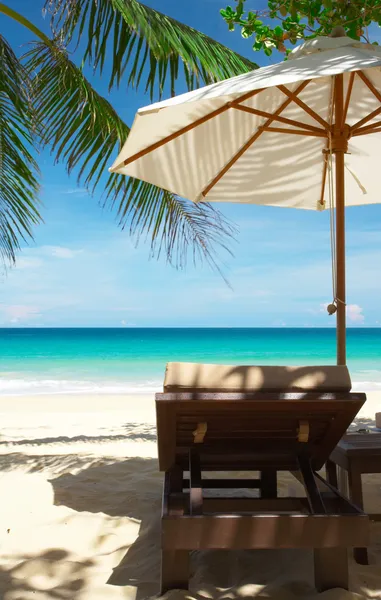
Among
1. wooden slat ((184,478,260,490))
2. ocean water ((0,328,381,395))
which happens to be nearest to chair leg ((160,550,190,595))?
wooden slat ((184,478,260,490))

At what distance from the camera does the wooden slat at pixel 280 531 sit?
1.82 metres

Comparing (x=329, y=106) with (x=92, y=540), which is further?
(x=329, y=106)

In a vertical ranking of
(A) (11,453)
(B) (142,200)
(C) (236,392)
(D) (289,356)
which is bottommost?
(D) (289,356)

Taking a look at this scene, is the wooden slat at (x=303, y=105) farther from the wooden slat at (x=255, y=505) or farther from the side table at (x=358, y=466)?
the wooden slat at (x=255, y=505)

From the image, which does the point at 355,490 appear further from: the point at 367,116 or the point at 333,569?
the point at 367,116

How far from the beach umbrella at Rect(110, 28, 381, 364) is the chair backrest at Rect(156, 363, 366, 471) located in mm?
992

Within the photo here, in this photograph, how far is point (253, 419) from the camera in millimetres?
2090

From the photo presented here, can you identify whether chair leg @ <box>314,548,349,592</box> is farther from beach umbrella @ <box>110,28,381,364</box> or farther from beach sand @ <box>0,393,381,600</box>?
beach umbrella @ <box>110,28,381,364</box>

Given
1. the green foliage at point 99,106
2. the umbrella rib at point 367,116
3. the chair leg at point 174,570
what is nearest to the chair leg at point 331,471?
the chair leg at point 174,570

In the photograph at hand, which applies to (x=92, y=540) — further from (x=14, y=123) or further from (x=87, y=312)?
(x=87, y=312)

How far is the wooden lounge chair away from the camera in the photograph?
1826 mm

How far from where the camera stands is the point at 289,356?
3303 cm

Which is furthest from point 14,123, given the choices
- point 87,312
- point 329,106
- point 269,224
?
point 87,312

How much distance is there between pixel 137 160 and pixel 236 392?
7.27 ft
